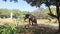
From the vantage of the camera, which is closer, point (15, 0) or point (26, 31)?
point (26, 31)

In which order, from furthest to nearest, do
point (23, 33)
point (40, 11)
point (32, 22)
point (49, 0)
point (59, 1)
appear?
point (40, 11)
point (32, 22)
point (49, 0)
point (59, 1)
point (23, 33)

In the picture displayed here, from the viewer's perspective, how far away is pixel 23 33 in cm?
1266

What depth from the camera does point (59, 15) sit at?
15.6 meters

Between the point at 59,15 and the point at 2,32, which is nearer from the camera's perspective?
the point at 2,32

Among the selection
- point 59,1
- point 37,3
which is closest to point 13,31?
point 59,1

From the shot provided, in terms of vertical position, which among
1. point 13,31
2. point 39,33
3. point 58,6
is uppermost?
point 58,6

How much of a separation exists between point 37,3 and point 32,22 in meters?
5.56

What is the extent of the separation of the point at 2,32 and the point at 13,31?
513mm

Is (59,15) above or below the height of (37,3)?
below

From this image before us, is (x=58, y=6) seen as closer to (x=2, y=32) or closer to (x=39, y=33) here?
(x=39, y=33)

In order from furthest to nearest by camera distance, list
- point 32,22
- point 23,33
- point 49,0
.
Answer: point 32,22
point 49,0
point 23,33

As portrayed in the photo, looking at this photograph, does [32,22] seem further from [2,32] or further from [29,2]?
[2,32]

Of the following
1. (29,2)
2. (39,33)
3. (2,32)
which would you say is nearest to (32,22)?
(29,2)

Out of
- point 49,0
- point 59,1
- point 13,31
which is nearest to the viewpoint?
point 13,31
